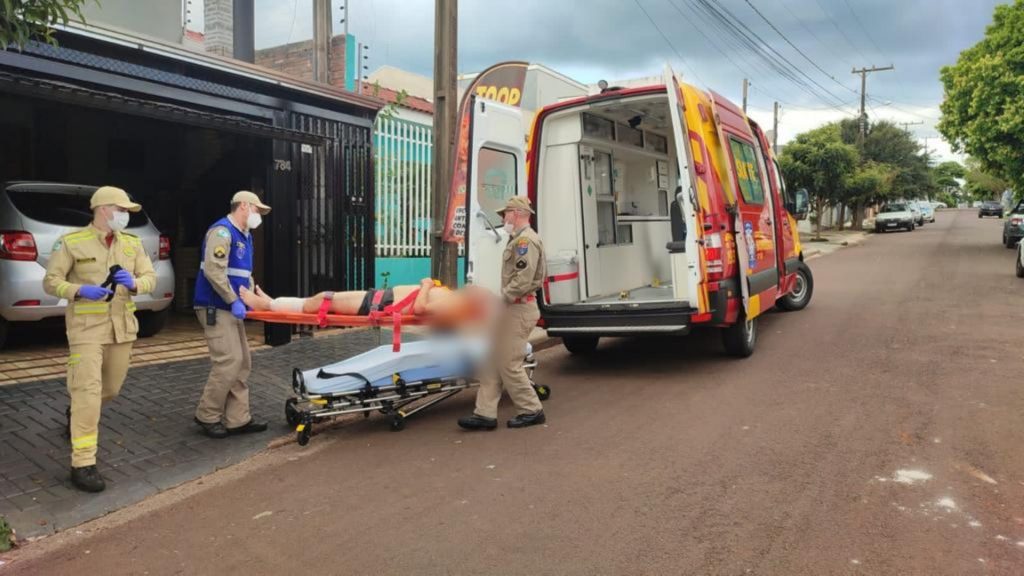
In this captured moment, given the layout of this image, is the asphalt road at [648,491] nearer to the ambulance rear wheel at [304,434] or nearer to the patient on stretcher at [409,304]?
the ambulance rear wheel at [304,434]

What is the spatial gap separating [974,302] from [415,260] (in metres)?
8.82

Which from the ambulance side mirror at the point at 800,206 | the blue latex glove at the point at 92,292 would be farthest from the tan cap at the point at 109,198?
the ambulance side mirror at the point at 800,206

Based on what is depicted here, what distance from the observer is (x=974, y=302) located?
11.2 meters

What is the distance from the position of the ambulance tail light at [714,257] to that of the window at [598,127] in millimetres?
1815

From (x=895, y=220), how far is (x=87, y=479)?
3931 cm

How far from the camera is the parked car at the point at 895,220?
36.3 meters

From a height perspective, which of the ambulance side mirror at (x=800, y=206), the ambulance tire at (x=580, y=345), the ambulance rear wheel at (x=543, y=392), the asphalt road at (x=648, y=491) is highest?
the ambulance side mirror at (x=800, y=206)

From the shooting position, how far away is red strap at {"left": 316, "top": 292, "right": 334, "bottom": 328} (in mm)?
5125

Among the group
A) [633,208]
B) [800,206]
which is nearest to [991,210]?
[800,206]

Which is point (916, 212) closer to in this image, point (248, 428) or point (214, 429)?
point (248, 428)

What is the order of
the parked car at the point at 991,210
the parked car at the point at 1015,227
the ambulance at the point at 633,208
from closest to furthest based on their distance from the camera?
the ambulance at the point at 633,208, the parked car at the point at 1015,227, the parked car at the point at 991,210

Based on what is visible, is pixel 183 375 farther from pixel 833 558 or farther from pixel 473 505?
pixel 833 558

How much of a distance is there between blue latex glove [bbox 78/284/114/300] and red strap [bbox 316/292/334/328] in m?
1.42

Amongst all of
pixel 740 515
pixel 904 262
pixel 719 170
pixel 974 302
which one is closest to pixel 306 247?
pixel 719 170
